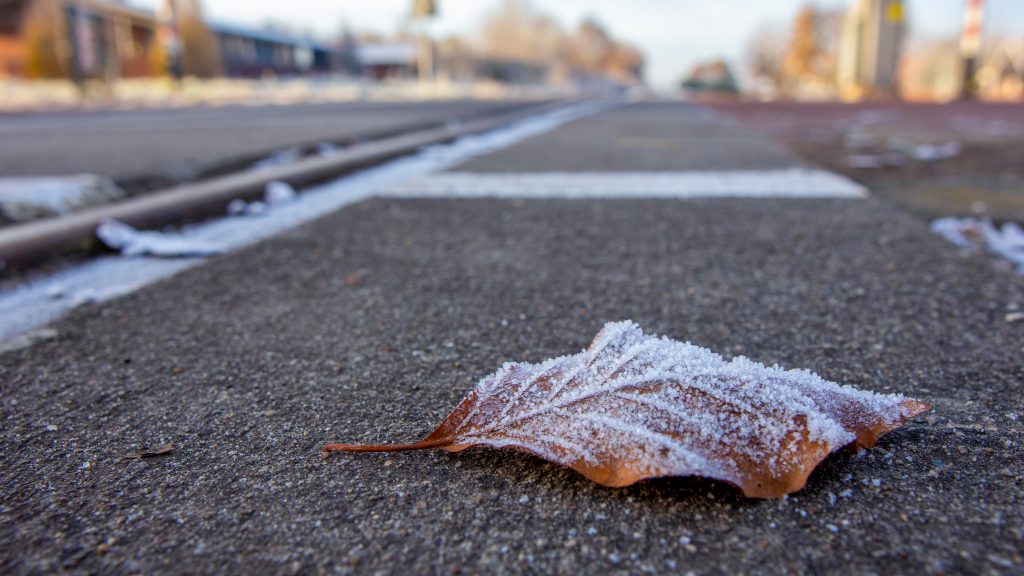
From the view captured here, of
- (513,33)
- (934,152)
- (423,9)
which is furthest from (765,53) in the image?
(934,152)

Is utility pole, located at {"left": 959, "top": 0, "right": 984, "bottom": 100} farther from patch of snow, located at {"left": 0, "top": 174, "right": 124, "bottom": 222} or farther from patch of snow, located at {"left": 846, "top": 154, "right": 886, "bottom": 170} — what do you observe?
patch of snow, located at {"left": 0, "top": 174, "right": 124, "bottom": 222}

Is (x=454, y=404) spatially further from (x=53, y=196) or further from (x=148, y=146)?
(x=148, y=146)

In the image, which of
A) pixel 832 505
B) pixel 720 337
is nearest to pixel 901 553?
pixel 832 505

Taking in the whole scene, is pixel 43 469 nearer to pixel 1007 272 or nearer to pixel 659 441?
pixel 659 441

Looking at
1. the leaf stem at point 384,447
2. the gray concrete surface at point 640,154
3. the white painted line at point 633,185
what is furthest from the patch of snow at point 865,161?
the leaf stem at point 384,447

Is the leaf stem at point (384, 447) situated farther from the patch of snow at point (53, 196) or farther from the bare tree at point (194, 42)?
the bare tree at point (194, 42)
